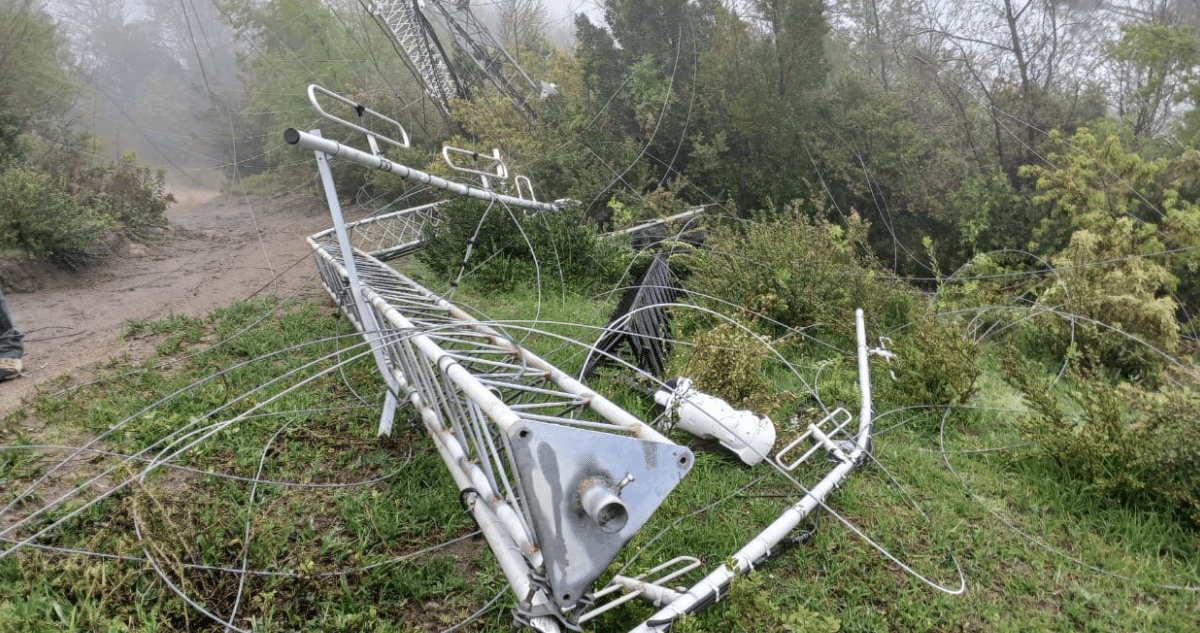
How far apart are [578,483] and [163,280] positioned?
814cm

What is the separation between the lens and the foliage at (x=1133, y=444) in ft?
9.32

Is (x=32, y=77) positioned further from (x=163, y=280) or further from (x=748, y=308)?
(x=748, y=308)

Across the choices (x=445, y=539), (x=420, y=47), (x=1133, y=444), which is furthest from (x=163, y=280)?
(x=1133, y=444)

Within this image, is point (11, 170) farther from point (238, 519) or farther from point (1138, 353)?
point (1138, 353)

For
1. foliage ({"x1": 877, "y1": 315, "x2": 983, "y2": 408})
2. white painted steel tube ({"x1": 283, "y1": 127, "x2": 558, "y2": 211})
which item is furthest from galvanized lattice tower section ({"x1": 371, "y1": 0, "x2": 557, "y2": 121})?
foliage ({"x1": 877, "y1": 315, "x2": 983, "y2": 408})

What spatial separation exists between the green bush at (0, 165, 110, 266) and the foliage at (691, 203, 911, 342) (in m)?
7.99

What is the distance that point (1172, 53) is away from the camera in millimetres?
9812

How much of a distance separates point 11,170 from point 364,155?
26.2 feet

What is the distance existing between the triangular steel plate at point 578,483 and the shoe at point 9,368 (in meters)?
4.98

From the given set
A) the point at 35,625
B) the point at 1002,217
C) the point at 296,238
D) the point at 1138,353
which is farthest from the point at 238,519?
the point at 1002,217

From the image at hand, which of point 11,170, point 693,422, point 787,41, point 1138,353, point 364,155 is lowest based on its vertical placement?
point 1138,353

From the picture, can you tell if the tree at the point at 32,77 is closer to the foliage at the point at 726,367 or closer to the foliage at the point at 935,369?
the foliage at the point at 726,367

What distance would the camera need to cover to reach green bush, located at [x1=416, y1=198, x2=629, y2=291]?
711cm

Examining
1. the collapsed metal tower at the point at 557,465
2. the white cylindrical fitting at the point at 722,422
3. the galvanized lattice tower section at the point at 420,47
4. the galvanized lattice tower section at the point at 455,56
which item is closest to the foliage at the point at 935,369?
the collapsed metal tower at the point at 557,465
